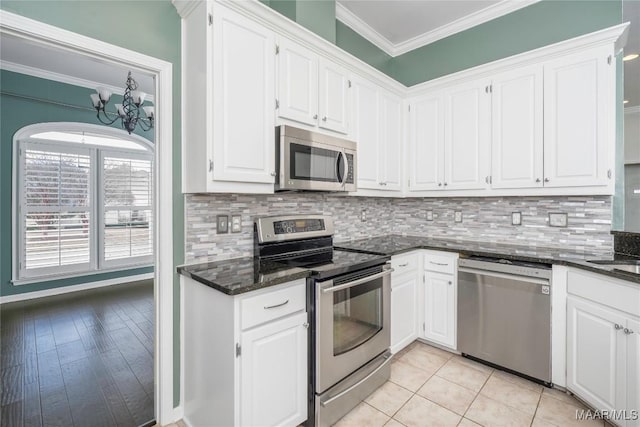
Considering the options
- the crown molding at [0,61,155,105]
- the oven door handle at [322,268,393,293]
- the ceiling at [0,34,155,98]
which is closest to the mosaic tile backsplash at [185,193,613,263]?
the oven door handle at [322,268,393,293]

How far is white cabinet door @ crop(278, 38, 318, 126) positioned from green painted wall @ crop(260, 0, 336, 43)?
0.39 metres

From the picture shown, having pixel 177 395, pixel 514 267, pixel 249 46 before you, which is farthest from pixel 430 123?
pixel 177 395

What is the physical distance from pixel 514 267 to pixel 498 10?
2.46 meters

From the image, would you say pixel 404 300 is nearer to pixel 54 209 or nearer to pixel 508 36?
pixel 508 36

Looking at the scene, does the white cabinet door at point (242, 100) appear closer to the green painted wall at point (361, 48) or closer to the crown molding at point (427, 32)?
the green painted wall at point (361, 48)

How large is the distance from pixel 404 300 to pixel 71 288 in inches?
191

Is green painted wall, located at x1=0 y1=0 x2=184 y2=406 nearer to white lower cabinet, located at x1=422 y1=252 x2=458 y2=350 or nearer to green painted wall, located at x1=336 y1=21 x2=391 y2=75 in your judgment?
green painted wall, located at x1=336 y1=21 x2=391 y2=75

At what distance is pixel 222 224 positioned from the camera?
205 centimetres

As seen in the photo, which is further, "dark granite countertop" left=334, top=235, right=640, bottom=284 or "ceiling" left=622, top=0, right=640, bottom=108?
"ceiling" left=622, top=0, right=640, bottom=108

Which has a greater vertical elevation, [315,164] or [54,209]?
[315,164]

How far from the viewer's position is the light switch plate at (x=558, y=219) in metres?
2.55

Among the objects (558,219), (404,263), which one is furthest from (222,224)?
(558,219)

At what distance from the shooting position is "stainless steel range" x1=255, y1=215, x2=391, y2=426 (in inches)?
68.1

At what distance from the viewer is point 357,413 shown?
1.92 m
